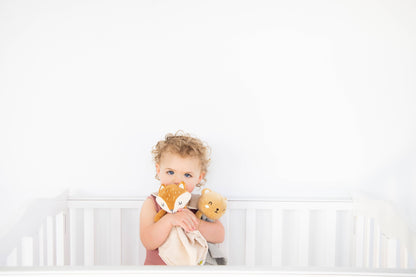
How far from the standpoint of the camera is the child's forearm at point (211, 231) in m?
1.17

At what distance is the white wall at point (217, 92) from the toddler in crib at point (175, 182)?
26 centimetres

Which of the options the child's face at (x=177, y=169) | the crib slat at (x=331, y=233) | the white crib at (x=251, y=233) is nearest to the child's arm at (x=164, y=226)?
the child's face at (x=177, y=169)

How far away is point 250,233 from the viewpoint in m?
1.48

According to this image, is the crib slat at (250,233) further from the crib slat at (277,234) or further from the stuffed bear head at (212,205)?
the stuffed bear head at (212,205)

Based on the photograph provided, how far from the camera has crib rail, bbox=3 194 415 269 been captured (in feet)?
4.75

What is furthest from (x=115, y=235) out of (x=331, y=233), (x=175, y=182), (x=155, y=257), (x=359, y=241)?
(x=359, y=241)

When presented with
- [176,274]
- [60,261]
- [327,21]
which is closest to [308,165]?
[327,21]

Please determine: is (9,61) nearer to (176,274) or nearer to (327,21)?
(176,274)

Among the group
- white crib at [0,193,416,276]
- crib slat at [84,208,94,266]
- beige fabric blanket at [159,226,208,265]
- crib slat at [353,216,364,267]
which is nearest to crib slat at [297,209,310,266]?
white crib at [0,193,416,276]

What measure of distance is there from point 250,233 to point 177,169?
51 centimetres

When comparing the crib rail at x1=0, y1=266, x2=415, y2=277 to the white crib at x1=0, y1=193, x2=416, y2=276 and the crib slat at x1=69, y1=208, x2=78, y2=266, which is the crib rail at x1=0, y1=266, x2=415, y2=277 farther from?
the crib slat at x1=69, y1=208, x2=78, y2=266

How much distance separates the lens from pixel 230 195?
4.94 ft

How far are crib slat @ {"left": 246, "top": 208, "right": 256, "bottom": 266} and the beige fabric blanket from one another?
1.23 ft

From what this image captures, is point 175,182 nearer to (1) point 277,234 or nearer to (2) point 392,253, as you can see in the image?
(1) point 277,234
